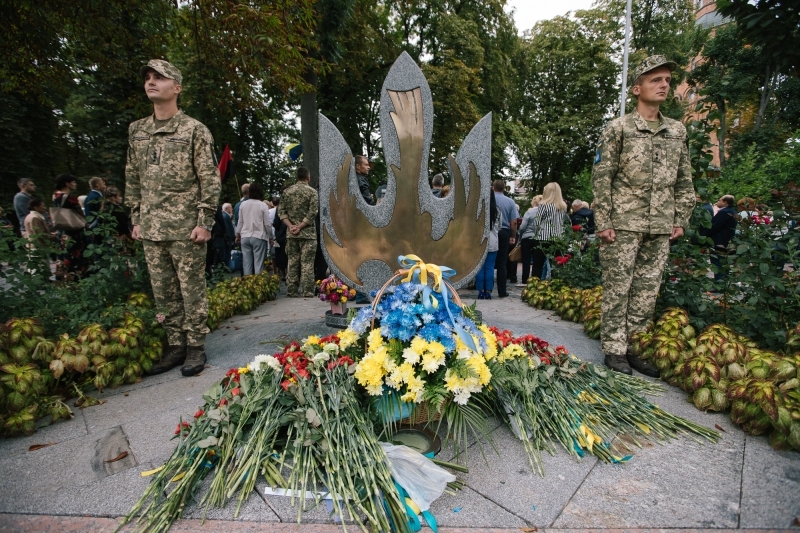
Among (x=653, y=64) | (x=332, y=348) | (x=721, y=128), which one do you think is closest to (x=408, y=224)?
(x=332, y=348)

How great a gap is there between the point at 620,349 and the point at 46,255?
4770 mm

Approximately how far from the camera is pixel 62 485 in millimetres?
2006

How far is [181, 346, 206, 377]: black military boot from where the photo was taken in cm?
341

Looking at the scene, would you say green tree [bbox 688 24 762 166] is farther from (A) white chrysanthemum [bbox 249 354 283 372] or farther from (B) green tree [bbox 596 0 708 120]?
(A) white chrysanthemum [bbox 249 354 283 372]

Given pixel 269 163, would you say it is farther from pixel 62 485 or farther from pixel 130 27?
pixel 62 485

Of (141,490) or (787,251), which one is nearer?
(141,490)

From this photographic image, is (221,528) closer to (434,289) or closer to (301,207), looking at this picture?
(434,289)

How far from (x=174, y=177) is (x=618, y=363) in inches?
144

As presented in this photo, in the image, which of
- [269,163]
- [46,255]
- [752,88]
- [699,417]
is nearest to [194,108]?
[269,163]

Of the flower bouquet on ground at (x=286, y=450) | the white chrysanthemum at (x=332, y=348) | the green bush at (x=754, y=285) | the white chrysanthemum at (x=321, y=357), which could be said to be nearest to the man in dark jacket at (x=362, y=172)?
the white chrysanthemum at (x=332, y=348)

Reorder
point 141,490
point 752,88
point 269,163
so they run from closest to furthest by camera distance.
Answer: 1. point 141,490
2. point 752,88
3. point 269,163

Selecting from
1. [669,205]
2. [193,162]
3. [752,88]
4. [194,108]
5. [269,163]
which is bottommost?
[669,205]

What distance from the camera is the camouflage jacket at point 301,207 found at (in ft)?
20.8

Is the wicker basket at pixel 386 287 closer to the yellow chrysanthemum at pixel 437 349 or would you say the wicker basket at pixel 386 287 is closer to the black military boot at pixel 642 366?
the yellow chrysanthemum at pixel 437 349
